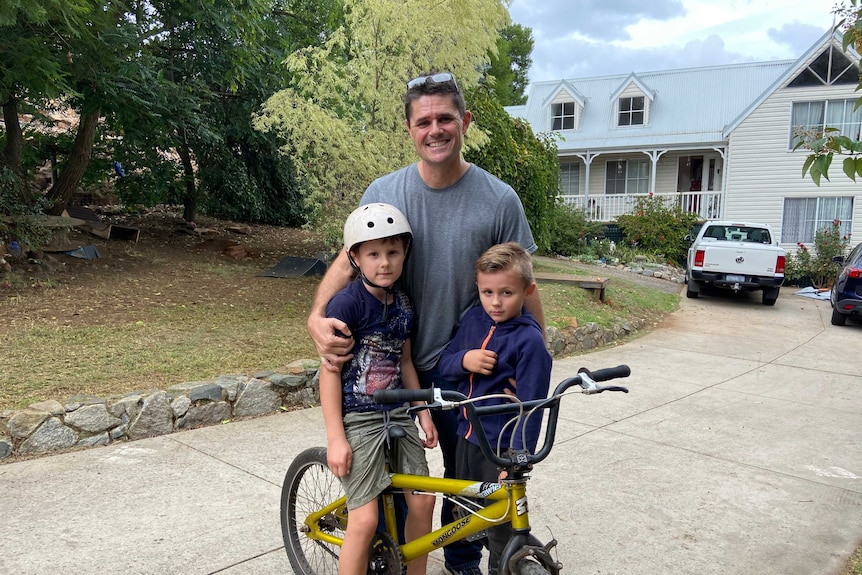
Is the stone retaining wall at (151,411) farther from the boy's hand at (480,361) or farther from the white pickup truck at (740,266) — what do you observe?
the white pickup truck at (740,266)

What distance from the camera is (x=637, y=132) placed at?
887 inches

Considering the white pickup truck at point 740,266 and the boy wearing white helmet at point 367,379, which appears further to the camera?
the white pickup truck at point 740,266

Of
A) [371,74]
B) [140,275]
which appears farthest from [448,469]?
[140,275]

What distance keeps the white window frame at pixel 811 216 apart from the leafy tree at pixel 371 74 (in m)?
14.8

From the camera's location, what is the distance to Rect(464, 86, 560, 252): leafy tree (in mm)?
11102

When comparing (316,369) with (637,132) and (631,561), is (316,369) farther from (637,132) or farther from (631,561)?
(637,132)

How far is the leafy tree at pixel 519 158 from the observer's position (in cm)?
1110

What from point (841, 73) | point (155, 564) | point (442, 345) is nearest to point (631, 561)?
point (442, 345)

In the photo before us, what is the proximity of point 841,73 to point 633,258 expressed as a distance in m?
7.92

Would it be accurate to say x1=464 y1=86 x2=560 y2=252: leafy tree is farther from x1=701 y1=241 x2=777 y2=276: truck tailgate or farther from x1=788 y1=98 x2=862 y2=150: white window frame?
x1=788 y1=98 x2=862 y2=150: white window frame

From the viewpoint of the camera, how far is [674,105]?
22.8 m

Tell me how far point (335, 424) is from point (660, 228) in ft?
59.1

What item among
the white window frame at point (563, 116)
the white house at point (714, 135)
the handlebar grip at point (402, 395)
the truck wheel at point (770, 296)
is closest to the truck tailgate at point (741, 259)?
the truck wheel at point (770, 296)

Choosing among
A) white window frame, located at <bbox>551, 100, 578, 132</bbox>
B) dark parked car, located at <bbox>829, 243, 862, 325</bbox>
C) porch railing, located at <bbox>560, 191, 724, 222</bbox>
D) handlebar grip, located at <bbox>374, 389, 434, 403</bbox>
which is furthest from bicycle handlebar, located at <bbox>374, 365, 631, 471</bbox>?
white window frame, located at <bbox>551, 100, 578, 132</bbox>
